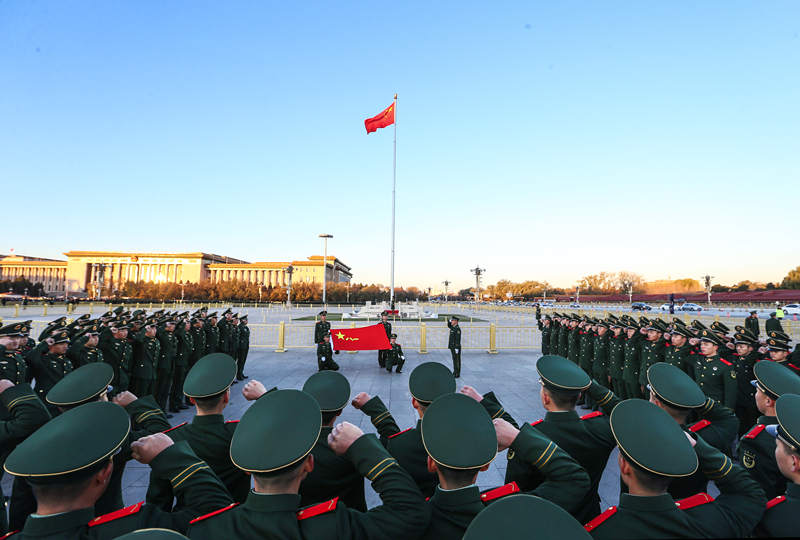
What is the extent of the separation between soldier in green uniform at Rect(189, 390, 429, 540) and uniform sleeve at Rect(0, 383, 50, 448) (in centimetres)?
221

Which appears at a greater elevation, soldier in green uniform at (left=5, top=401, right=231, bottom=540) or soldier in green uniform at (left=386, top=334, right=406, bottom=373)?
soldier in green uniform at (left=5, top=401, right=231, bottom=540)

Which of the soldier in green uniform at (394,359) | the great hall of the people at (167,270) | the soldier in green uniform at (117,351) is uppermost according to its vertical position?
the great hall of the people at (167,270)

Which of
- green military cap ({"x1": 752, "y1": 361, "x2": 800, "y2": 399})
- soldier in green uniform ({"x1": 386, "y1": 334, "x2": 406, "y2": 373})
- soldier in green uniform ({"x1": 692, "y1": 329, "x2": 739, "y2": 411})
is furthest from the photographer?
soldier in green uniform ({"x1": 386, "y1": 334, "x2": 406, "y2": 373})

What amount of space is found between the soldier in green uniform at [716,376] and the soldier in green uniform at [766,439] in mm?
2469

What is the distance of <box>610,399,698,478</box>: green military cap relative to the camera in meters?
1.54

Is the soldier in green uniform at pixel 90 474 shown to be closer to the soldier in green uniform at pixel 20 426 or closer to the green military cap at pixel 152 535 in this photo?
the green military cap at pixel 152 535

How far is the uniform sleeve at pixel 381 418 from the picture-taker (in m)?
2.52

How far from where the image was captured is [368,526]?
4.93 ft

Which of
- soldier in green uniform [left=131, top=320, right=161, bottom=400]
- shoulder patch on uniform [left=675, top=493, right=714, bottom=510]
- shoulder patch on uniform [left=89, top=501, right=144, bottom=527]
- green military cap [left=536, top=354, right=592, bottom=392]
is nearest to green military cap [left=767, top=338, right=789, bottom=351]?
green military cap [left=536, top=354, right=592, bottom=392]

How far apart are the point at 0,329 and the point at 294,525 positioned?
6466 millimetres

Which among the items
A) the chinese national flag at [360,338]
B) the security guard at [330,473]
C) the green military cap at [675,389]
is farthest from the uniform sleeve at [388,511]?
the chinese national flag at [360,338]

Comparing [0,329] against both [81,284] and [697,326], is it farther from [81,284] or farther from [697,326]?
[81,284]

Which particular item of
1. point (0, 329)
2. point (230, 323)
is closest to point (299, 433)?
point (0, 329)

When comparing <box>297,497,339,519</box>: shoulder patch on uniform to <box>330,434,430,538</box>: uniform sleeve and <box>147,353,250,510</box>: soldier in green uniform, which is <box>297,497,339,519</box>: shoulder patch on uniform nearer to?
<box>330,434,430,538</box>: uniform sleeve
